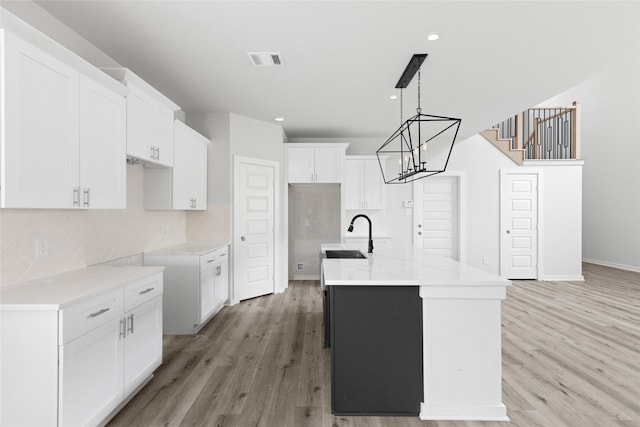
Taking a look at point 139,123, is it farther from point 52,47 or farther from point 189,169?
point 189,169

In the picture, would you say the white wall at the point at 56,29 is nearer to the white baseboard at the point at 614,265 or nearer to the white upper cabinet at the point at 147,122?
the white upper cabinet at the point at 147,122

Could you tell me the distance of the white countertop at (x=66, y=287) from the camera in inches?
61.7

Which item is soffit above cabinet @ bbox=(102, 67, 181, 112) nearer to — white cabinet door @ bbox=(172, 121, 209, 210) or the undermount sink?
white cabinet door @ bbox=(172, 121, 209, 210)

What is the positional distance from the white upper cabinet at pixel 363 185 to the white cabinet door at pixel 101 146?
3.84 metres

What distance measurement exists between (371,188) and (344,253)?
2565 millimetres

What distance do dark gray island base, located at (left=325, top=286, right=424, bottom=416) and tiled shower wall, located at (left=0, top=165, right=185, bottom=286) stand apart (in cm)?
199

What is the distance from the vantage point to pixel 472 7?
2.20m

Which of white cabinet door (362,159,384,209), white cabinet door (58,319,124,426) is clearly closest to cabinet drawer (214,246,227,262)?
white cabinet door (58,319,124,426)

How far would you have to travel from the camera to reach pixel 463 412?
2.02 meters

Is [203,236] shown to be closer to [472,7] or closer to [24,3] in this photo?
[24,3]

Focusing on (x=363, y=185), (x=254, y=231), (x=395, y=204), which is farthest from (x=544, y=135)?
(x=254, y=231)

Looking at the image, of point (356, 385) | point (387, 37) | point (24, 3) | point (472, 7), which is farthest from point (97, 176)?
point (472, 7)

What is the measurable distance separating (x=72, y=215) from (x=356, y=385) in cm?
242

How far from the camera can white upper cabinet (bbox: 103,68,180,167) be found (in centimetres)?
259
